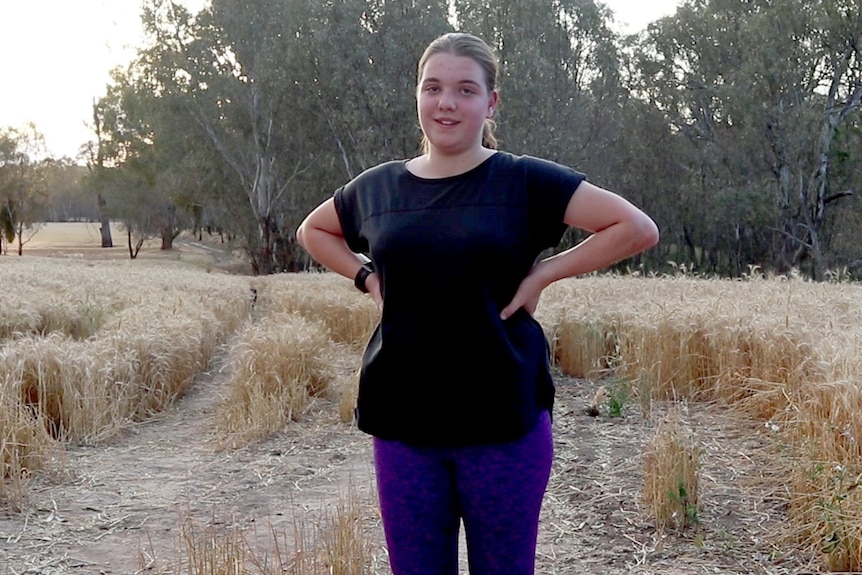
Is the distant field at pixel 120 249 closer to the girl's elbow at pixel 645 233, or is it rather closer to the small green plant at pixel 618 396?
the small green plant at pixel 618 396

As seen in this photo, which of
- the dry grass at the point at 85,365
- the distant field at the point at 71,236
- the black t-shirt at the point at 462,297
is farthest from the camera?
the distant field at the point at 71,236

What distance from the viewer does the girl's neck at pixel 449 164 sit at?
6.25 ft

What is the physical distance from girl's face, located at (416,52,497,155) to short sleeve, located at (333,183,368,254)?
0.97 feet

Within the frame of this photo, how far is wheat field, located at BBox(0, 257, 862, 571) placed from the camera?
3.64m

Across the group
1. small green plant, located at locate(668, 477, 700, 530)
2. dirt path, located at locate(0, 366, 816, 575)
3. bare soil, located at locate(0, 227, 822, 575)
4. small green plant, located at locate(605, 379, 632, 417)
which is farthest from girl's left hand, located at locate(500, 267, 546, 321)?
small green plant, located at locate(605, 379, 632, 417)

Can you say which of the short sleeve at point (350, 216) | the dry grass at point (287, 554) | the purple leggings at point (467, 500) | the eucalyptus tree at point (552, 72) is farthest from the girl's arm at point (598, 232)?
the eucalyptus tree at point (552, 72)

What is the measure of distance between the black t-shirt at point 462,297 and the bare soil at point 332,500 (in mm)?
1593

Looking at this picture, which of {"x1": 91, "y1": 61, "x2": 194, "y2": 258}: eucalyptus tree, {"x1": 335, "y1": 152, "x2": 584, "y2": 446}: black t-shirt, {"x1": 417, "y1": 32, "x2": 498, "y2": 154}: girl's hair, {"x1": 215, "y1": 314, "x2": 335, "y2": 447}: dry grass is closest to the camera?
{"x1": 335, "y1": 152, "x2": 584, "y2": 446}: black t-shirt

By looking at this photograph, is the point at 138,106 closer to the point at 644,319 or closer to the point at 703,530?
the point at 644,319

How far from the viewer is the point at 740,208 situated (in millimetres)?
27312

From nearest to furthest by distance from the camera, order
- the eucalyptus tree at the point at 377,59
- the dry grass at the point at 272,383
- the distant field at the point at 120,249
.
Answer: the dry grass at the point at 272,383 → the eucalyptus tree at the point at 377,59 → the distant field at the point at 120,249

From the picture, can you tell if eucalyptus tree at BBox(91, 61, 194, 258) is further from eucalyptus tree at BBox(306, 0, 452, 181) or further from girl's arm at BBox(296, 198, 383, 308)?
girl's arm at BBox(296, 198, 383, 308)

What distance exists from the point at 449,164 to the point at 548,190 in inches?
9.7

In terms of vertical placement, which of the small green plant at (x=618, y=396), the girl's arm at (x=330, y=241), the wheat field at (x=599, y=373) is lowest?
the small green plant at (x=618, y=396)
